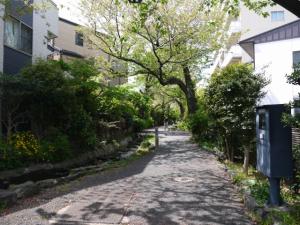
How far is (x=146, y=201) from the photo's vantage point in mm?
8164

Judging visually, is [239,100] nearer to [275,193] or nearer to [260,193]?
[260,193]

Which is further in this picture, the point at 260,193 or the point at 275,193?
the point at 260,193

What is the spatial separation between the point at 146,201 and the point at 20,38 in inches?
470

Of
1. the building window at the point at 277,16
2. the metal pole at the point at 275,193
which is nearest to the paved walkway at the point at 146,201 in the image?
the metal pole at the point at 275,193

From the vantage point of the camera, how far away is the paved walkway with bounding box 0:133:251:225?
6.78 meters

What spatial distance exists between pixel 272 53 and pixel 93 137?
17.1 meters

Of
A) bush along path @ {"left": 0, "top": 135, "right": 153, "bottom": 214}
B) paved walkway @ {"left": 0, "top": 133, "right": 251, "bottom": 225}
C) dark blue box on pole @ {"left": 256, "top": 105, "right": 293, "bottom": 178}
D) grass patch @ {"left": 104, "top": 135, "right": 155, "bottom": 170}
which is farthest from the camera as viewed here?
grass patch @ {"left": 104, "top": 135, "right": 155, "bottom": 170}

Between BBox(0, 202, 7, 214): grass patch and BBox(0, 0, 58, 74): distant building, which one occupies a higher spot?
BBox(0, 0, 58, 74): distant building

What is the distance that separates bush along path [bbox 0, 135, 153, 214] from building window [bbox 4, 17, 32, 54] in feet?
19.8

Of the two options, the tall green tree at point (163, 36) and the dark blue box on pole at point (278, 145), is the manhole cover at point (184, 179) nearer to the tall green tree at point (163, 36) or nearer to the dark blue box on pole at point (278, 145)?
the dark blue box on pole at point (278, 145)

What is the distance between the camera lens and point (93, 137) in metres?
15.5

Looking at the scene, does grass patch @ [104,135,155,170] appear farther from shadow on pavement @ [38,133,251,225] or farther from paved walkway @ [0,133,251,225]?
paved walkway @ [0,133,251,225]

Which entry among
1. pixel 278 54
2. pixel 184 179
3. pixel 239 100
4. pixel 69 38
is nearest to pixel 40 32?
pixel 239 100

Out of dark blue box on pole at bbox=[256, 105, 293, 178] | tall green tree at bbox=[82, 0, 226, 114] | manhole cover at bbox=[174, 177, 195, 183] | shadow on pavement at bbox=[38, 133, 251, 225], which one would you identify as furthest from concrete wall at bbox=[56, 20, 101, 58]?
dark blue box on pole at bbox=[256, 105, 293, 178]
